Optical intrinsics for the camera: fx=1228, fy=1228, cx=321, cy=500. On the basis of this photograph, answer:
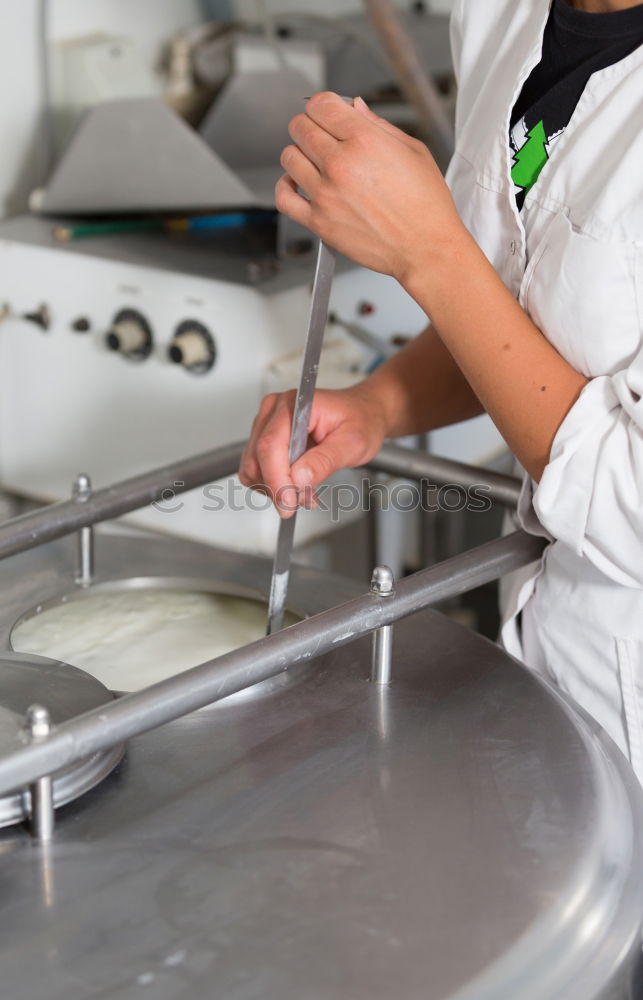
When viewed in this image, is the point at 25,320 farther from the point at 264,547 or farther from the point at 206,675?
the point at 206,675

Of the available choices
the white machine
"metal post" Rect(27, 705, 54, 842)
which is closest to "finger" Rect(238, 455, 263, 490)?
"metal post" Rect(27, 705, 54, 842)

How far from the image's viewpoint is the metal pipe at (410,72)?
6.04 feet

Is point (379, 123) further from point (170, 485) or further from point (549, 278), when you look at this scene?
point (170, 485)

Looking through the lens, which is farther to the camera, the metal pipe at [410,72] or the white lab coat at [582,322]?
the metal pipe at [410,72]

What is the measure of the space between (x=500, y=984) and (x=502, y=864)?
87 mm

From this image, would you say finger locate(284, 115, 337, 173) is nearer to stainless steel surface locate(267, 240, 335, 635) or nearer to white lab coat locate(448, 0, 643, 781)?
stainless steel surface locate(267, 240, 335, 635)

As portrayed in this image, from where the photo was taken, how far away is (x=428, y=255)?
33.5 inches

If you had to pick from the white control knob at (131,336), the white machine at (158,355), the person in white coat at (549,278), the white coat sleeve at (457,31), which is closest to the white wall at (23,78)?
the white machine at (158,355)

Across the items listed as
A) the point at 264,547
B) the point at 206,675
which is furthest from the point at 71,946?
the point at 264,547

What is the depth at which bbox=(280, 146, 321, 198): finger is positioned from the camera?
87cm

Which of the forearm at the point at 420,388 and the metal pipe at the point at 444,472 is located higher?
the forearm at the point at 420,388

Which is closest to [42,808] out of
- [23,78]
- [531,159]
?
[531,159]

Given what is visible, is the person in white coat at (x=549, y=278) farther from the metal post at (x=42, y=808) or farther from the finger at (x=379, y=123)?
the metal post at (x=42, y=808)

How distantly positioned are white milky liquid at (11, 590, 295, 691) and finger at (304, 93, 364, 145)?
384 millimetres
